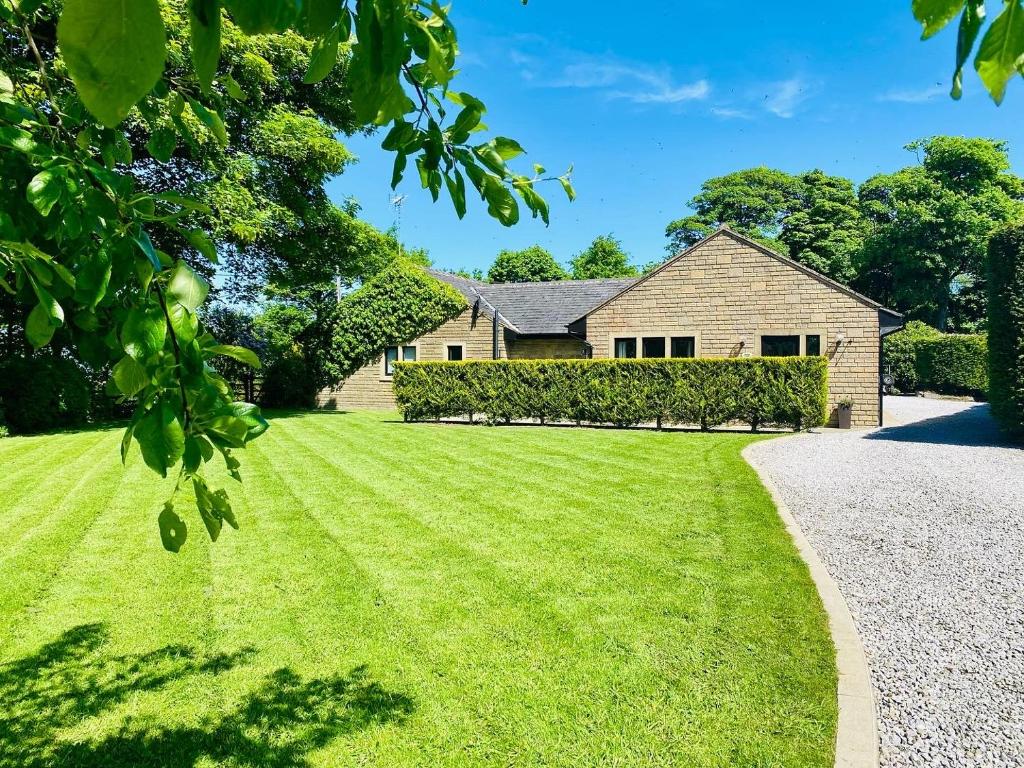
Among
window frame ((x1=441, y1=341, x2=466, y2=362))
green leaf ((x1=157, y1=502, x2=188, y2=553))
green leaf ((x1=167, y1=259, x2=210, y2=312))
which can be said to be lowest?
green leaf ((x1=157, y1=502, x2=188, y2=553))

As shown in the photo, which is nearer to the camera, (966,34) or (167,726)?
(966,34)

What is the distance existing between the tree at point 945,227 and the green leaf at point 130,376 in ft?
155

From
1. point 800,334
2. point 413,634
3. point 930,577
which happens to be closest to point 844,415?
point 800,334

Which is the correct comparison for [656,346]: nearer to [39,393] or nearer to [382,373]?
[382,373]

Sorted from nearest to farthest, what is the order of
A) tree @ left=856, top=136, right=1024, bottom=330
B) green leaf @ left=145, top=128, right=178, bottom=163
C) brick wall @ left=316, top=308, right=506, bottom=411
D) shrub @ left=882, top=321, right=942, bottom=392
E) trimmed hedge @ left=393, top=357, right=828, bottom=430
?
1. green leaf @ left=145, top=128, right=178, bottom=163
2. trimmed hedge @ left=393, top=357, right=828, bottom=430
3. brick wall @ left=316, top=308, right=506, bottom=411
4. shrub @ left=882, top=321, right=942, bottom=392
5. tree @ left=856, top=136, right=1024, bottom=330

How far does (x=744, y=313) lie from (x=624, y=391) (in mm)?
5454

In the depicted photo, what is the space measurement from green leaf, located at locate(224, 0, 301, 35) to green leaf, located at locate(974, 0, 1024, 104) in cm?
104

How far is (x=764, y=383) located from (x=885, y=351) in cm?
2262

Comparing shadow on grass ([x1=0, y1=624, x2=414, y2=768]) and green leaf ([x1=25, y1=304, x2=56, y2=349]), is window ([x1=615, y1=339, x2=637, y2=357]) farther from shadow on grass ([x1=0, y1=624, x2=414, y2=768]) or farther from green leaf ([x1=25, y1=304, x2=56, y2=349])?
green leaf ([x1=25, y1=304, x2=56, y2=349])

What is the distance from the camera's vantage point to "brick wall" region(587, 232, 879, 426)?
17594 mm

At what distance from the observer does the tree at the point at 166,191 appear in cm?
60

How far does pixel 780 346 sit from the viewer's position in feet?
61.3

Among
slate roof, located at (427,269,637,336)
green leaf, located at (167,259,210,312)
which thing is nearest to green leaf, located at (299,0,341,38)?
green leaf, located at (167,259,210,312)

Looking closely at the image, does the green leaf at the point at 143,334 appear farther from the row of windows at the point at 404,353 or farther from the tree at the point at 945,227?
the tree at the point at 945,227
